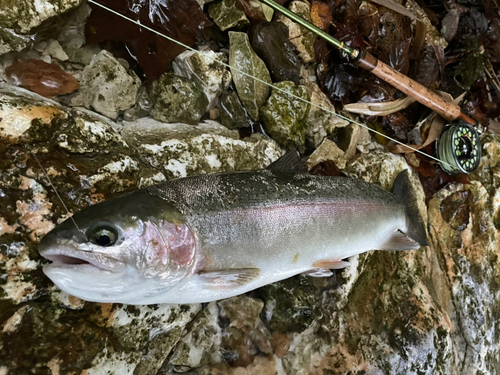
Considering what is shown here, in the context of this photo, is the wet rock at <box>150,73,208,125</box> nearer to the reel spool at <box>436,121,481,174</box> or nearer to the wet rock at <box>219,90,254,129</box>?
the wet rock at <box>219,90,254,129</box>

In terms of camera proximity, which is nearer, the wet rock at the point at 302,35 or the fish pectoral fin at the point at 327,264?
the fish pectoral fin at the point at 327,264

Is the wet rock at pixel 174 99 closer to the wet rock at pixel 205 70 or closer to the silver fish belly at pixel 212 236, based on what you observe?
the wet rock at pixel 205 70

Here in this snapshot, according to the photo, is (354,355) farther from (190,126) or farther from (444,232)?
(190,126)

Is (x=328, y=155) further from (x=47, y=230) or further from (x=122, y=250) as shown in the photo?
(x=47, y=230)

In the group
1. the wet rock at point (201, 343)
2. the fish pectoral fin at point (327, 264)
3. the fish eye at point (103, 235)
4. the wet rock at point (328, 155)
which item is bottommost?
the wet rock at point (201, 343)

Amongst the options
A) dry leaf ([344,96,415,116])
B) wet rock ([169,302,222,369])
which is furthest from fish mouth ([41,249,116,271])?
dry leaf ([344,96,415,116])

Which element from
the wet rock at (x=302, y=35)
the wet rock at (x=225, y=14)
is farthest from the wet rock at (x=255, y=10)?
the wet rock at (x=302, y=35)
